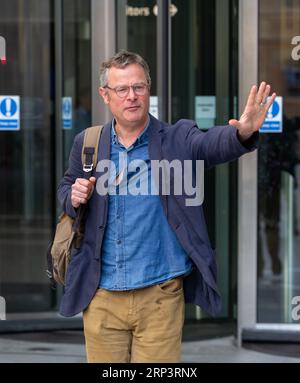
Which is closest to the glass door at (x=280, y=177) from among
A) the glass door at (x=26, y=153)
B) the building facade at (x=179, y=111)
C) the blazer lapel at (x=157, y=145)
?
the building facade at (x=179, y=111)

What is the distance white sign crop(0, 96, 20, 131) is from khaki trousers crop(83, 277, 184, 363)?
3.03 metres

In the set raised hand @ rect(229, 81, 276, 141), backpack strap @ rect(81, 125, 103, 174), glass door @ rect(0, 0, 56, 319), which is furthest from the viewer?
glass door @ rect(0, 0, 56, 319)

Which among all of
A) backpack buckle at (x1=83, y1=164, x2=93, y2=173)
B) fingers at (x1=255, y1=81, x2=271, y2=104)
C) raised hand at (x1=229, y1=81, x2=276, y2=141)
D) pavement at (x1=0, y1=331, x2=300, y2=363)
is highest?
fingers at (x1=255, y1=81, x2=271, y2=104)

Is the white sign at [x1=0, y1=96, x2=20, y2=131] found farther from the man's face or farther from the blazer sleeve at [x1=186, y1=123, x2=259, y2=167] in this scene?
the blazer sleeve at [x1=186, y1=123, x2=259, y2=167]

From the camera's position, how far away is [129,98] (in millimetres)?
3191

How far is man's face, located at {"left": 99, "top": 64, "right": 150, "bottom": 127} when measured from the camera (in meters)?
3.20

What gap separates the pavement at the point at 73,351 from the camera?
552 centimetres

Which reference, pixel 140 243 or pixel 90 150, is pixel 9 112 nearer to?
pixel 90 150

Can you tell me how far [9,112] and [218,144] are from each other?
3.29 meters

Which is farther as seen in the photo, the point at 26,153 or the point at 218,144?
the point at 26,153

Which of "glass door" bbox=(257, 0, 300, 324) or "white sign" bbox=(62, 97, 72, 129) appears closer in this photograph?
"glass door" bbox=(257, 0, 300, 324)

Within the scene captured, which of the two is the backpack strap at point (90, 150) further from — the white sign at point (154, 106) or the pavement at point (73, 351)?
the pavement at point (73, 351)

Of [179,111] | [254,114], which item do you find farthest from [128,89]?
[179,111]

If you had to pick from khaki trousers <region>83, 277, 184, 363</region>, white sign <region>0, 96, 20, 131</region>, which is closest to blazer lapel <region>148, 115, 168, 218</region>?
khaki trousers <region>83, 277, 184, 363</region>
